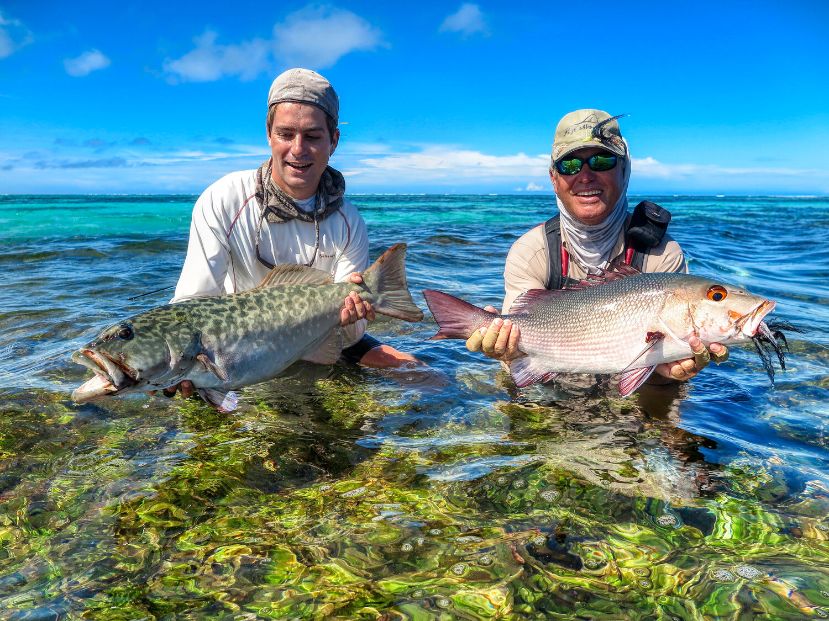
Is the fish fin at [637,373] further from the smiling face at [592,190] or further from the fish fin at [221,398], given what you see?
the fish fin at [221,398]

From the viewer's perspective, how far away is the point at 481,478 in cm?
392

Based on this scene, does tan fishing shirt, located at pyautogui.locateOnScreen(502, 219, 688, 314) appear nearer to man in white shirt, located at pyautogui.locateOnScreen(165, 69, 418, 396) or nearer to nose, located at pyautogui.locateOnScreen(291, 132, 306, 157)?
man in white shirt, located at pyautogui.locateOnScreen(165, 69, 418, 396)

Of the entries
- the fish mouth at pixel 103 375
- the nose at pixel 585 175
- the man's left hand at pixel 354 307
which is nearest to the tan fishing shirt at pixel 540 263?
the nose at pixel 585 175

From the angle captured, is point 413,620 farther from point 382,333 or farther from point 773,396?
point 382,333

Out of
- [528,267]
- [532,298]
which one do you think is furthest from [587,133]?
[532,298]

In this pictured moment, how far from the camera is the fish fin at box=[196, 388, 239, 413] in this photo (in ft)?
13.8

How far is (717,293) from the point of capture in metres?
4.00

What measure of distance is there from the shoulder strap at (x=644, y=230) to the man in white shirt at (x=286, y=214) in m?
2.33

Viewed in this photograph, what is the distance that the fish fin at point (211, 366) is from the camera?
165 inches

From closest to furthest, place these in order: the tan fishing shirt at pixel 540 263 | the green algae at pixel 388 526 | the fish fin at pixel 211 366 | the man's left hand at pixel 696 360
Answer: the green algae at pixel 388 526 < the man's left hand at pixel 696 360 < the fish fin at pixel 211 366 < the tan fishing shirt at pixel 540 263

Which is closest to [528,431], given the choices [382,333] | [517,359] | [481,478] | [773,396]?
[517,359]

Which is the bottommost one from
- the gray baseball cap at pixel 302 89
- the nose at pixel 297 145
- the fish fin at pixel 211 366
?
the fish fin at pixel 211 366

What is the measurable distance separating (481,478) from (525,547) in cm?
80

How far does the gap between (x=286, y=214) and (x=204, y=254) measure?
80cm
